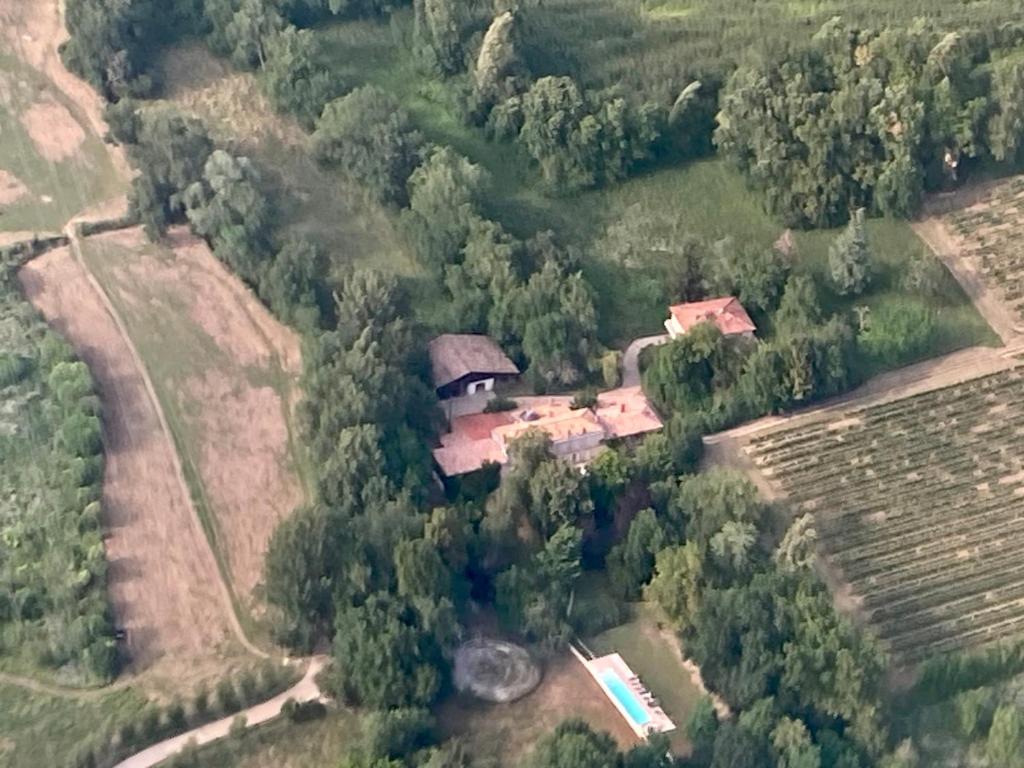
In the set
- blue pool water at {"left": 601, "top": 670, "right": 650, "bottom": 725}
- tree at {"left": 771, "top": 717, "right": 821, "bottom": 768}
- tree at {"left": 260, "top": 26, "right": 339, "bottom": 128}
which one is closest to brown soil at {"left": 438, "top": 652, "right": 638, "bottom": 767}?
blue pool water at {"left": 601, "top": 670, "right": 650, "bottom": 725}

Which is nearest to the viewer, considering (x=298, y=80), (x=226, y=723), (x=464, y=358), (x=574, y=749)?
(x=574, y=749)

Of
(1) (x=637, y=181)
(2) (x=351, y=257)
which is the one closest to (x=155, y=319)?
(2) (x=351, y=257)

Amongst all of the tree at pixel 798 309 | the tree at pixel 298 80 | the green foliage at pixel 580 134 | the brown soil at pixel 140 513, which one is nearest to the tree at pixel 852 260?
the tree at pixel 798 309

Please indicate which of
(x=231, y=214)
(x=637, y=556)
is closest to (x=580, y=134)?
(x=231, y=214)

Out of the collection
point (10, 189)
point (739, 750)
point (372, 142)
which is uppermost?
point (10, 189)

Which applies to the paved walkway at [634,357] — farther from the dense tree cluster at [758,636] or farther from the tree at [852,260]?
the dense tree cluster at [758,636]

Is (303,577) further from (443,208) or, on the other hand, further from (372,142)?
(372,142)
